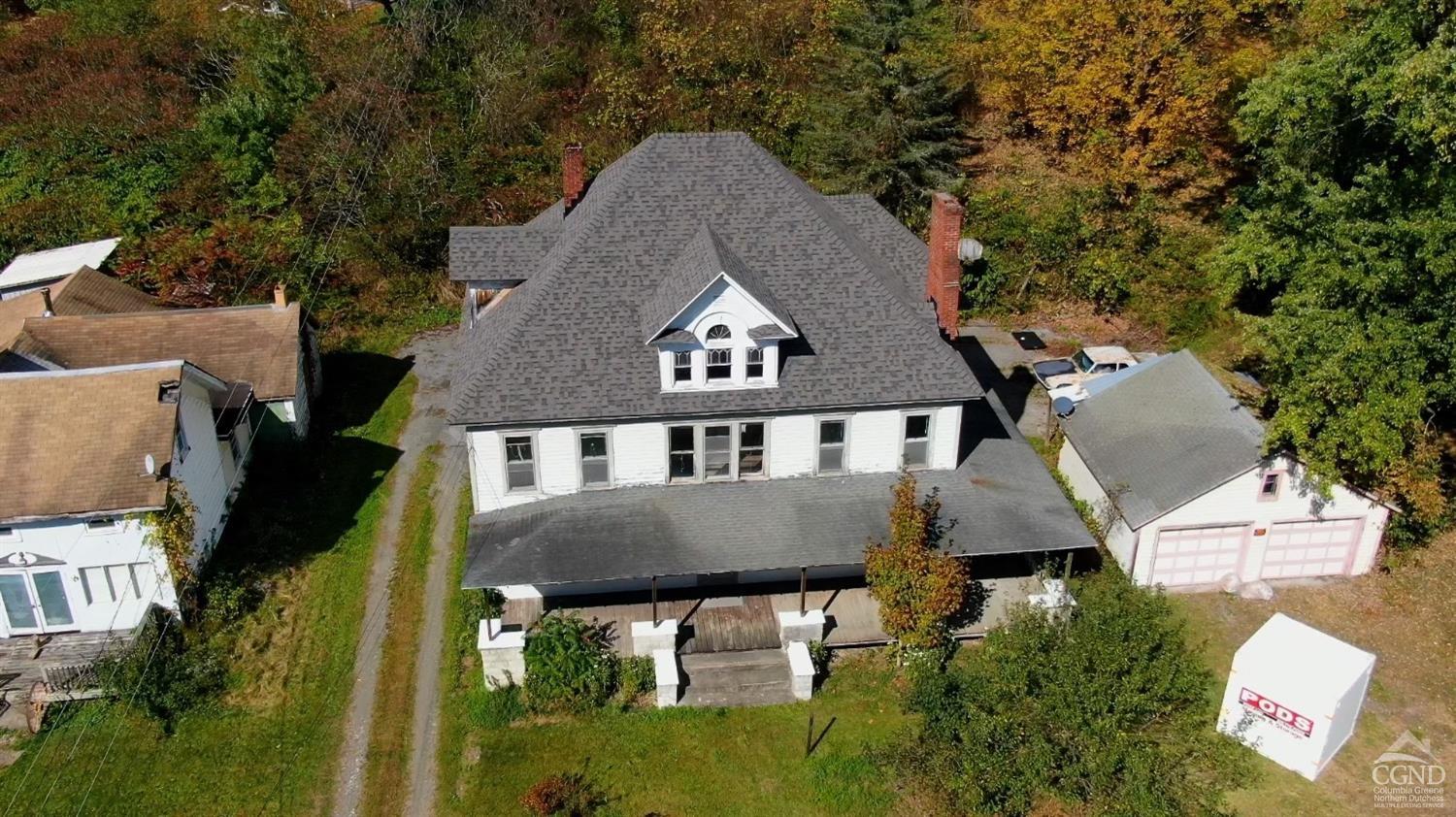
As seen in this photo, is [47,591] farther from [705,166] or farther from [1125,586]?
[1125,586]

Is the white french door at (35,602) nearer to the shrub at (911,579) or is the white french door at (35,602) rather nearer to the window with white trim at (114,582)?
the window with white trim at (114,582)

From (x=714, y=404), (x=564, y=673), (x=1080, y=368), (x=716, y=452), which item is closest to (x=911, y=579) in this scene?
(x=716, y=452)

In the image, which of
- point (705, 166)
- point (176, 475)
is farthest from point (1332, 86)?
point (176, 475)

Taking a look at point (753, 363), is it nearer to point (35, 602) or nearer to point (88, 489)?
point (88, 489)

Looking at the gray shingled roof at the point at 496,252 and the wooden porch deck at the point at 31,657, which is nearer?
the wooden porch deck at the point at 31,657

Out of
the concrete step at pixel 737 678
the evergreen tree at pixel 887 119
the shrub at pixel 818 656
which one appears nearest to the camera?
the concrete step at pixel 737 678

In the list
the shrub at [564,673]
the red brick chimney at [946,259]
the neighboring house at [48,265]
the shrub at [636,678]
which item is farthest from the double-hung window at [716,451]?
the neighboring house at [48,265]

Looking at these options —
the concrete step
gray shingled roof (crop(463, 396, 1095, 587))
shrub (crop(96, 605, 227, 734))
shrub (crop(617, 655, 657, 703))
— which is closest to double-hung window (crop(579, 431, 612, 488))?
gray shingled roof (crop(463, 396, 1095, 587))
